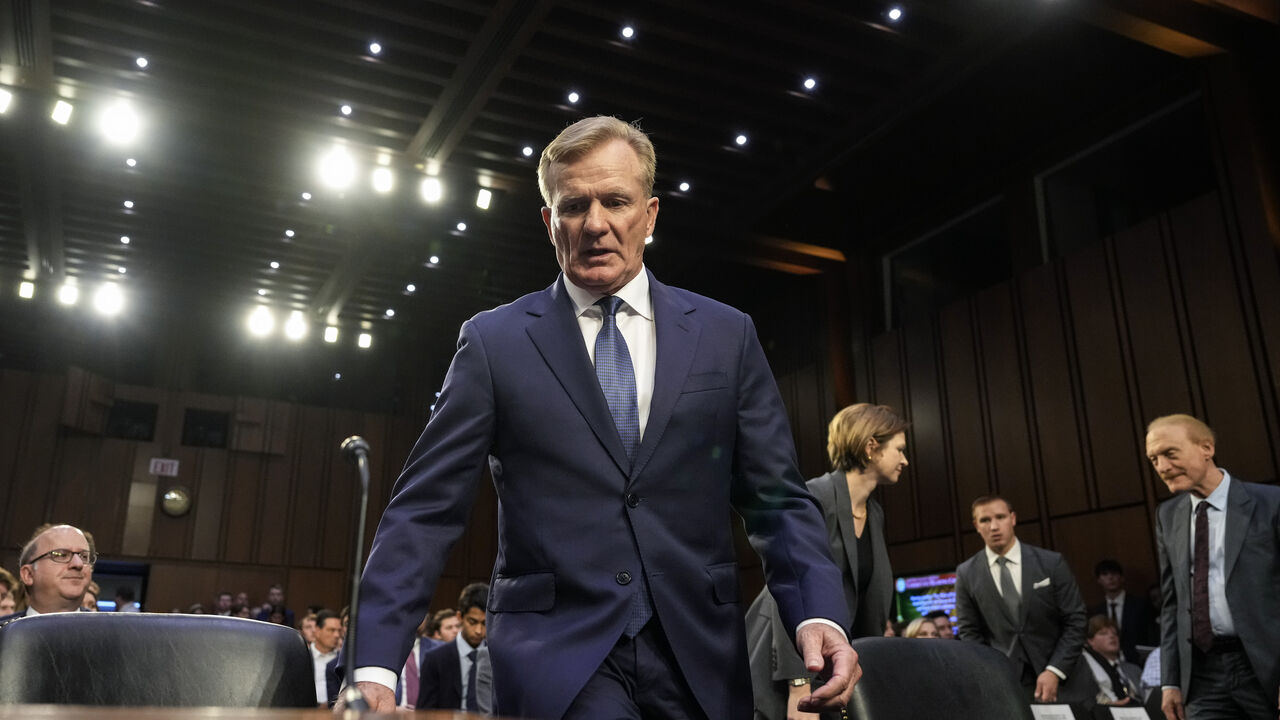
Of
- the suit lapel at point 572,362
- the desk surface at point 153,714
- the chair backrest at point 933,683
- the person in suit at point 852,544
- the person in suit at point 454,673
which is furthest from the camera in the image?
the person in suit at point 454,673

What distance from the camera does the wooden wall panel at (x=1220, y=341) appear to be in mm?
7617

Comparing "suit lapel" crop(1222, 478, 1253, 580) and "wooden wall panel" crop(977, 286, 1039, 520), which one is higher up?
"wooden wall panel" crop(977, 286, 1039, 520)

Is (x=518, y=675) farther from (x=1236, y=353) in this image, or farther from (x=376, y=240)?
(x=376, y=240)

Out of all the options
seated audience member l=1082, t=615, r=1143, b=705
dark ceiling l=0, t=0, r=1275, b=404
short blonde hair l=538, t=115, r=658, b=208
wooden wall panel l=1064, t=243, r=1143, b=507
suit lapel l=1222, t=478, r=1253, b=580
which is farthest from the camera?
wooden wall panel l=1064, t=243, r=1143, b=507

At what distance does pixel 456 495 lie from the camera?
4.86 ft

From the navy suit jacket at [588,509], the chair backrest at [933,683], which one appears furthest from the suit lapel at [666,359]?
the chair backrest at [933,683]

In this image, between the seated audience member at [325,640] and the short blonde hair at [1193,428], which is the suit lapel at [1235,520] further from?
the seated audience member at [325,640]

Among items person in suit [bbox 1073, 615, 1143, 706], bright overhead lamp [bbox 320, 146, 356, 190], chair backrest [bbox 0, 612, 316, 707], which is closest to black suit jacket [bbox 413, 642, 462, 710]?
person in suit [bbox 1073, 615, 1143, 706]

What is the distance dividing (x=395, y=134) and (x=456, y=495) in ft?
29.5

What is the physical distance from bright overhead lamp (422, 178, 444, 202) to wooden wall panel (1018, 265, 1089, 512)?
20.0 ft

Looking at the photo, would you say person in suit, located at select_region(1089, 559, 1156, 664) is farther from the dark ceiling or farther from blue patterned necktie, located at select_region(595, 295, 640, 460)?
blue patterned necktie, located at select_region(595, 295, 640, 460)

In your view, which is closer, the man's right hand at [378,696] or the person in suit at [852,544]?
the man's right hand at [378,696]

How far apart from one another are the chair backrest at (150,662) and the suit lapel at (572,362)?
62 centimetres

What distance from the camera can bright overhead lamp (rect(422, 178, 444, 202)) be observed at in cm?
1050
